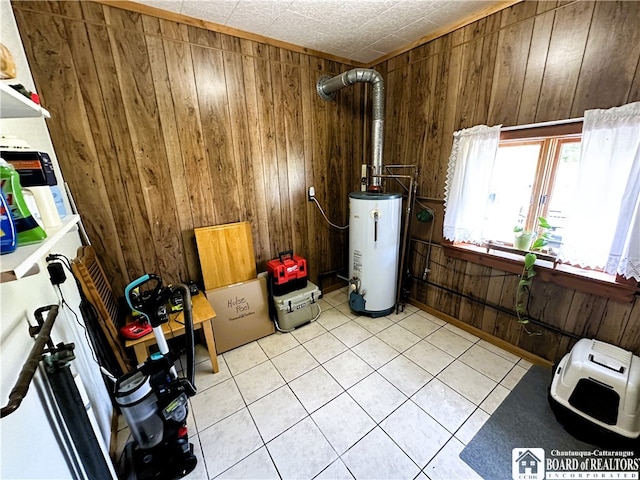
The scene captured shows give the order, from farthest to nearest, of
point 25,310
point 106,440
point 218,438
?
1. point 218,438
2. point 106,440
3. point 25,310

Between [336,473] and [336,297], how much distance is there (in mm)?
1888

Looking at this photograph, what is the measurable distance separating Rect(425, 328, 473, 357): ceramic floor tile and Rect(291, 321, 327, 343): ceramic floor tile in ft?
3.25

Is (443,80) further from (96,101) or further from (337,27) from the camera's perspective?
(96,101)

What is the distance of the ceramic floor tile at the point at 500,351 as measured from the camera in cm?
207

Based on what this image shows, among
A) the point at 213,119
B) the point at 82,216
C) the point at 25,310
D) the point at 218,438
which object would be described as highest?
the point at 213,119

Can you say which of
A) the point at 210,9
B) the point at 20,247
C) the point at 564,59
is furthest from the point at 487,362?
the point at 210,9

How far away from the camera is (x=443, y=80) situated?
2.25 m

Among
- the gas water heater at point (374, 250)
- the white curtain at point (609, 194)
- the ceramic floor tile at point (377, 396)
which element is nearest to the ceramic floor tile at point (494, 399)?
the ceramic floor tile at point (377, 396)

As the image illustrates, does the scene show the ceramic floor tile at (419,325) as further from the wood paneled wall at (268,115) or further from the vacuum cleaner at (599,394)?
the vacuum cleaner at (599,394)

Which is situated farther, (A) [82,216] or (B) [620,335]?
(A) [82,216]

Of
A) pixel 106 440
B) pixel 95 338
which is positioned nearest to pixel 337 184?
pixel 95 338

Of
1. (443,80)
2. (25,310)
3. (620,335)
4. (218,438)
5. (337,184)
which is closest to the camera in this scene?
(25,310)

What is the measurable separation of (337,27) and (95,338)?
9.14 ft

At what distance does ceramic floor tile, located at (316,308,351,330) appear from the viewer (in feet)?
8.48
